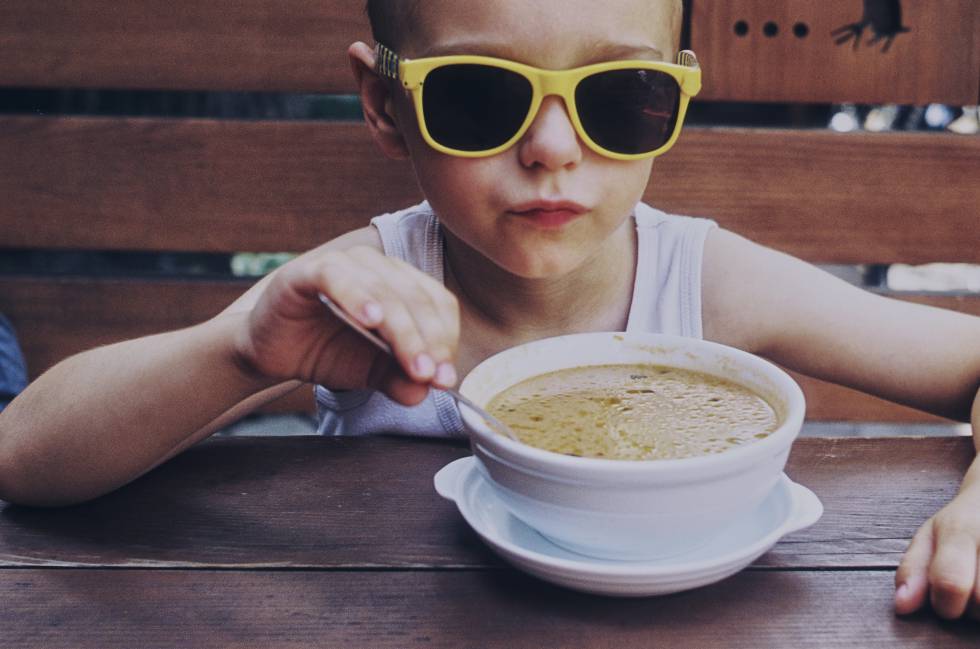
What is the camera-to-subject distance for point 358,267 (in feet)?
2.98

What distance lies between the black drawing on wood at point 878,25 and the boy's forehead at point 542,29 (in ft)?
3.36

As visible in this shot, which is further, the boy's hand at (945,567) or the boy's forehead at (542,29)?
the boy's forehead at (542,29)

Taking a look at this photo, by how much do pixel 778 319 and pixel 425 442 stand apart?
25.9 inches

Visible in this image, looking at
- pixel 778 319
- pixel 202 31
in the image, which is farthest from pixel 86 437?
pixel 202 31

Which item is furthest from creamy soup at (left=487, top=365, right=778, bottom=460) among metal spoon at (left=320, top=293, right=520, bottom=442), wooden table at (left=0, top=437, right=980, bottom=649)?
wooden table at (left=0, top=437, right=980, bottom=649)

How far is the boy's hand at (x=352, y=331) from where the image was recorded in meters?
0.85

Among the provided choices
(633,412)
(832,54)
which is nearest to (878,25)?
(832,54)

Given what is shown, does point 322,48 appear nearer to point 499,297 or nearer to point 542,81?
point 499,297

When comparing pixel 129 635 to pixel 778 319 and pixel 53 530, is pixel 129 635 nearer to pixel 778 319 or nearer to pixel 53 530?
pixel 53 530

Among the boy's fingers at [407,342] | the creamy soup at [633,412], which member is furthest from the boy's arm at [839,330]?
the boy's fingers at [407,342]

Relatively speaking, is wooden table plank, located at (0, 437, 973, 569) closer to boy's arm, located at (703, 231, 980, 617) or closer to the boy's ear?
boy's arm, located at (703, 231, 980, 617)

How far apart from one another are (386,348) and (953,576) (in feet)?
1.78

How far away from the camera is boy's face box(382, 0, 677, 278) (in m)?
1.17

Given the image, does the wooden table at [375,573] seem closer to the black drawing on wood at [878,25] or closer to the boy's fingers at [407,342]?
the boy's fingers at [407,342]
